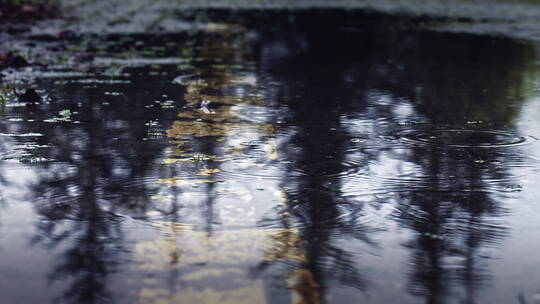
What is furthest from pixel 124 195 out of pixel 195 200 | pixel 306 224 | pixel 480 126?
pixel 480 126

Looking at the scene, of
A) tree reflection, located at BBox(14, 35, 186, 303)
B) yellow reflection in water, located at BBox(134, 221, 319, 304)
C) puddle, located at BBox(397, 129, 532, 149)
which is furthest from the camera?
puddle, located at BBox(397, 129, 532, 149)

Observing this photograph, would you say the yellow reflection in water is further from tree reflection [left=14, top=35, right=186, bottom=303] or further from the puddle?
the puddle

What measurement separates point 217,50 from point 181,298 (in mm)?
11383

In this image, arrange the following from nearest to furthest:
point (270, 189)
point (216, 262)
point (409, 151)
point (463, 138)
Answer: point (216, 262) < point (270, 189) < point (409, 151) < point (463, 138)

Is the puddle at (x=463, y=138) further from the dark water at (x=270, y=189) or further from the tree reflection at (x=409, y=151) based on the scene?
the tree reflection at (x=409, y=151)

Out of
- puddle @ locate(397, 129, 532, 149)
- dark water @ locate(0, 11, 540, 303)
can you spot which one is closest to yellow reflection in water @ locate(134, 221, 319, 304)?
dark water @ locate(0, 11, 540, 303)

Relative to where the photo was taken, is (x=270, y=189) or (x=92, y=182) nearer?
(x=270, y=189)

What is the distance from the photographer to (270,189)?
558 centimetres

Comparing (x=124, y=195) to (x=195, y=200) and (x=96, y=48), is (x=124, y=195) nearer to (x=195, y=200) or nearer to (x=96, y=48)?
(x=195, y=200)

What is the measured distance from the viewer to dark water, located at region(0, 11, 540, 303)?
13.2 ft

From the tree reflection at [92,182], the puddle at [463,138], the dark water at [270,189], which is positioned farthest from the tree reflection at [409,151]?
the tree reflection at [92,182]

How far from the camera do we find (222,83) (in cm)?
1076

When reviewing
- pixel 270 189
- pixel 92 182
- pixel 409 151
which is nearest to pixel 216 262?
pixel 270 189

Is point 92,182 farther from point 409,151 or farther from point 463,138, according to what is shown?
point 463,138
